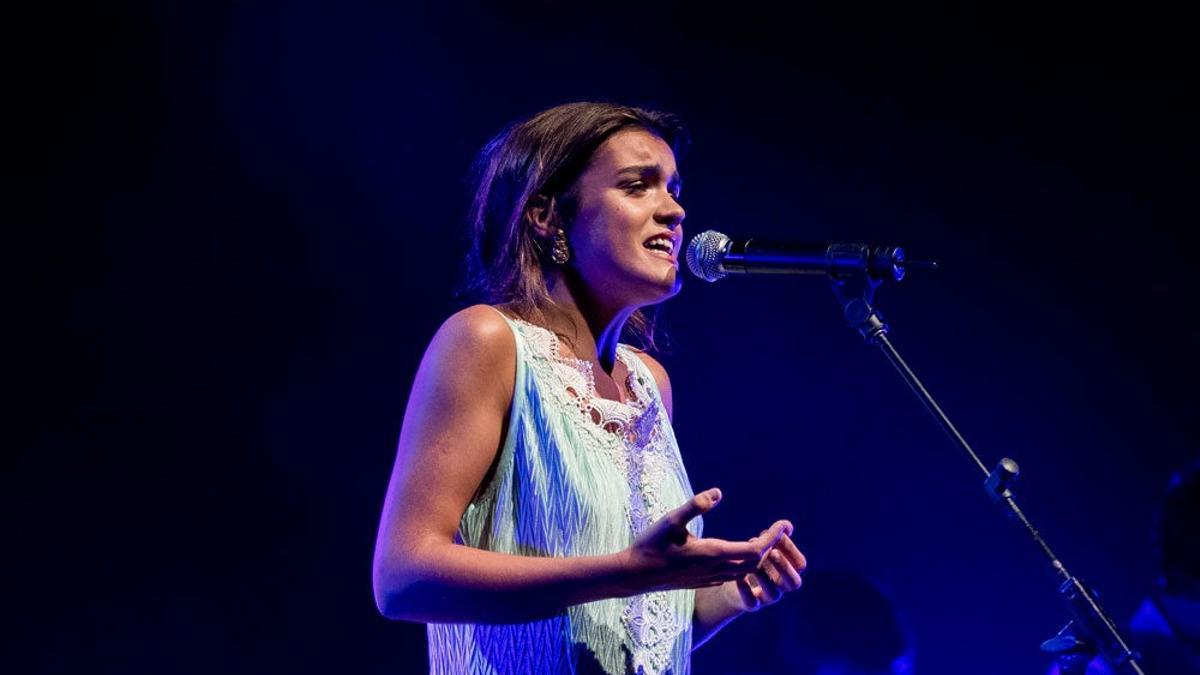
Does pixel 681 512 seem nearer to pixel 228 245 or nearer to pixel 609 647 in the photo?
pixel 609 647

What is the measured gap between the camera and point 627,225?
6.76 feet

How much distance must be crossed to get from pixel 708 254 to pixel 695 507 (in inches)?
34.7

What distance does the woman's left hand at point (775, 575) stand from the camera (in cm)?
160

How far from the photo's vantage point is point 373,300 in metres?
3.41

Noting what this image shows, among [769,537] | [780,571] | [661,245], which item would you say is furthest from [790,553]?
[661,245]

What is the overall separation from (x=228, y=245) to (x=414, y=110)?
802 mm

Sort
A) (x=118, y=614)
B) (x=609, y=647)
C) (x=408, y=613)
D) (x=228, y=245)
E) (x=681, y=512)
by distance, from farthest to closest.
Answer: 1. (x=228, y=245)
2. (x=118, y=614)
3. (x=609, y=647)
4. (x=408, y=613)
5. (x=681, y=512)

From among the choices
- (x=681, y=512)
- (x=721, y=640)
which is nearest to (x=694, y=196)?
(x=721, y=640)

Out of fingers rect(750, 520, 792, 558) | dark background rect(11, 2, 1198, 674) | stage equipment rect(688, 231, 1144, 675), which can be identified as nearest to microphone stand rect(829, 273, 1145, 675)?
stage equipment rect(688, 231, 1144, 675)

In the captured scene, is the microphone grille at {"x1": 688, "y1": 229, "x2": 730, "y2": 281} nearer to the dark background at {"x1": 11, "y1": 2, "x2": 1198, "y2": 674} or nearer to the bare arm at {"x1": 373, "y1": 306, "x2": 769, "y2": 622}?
the bare arm at {"x1": 373, "y1": 306, "x2": 769, "y2": 622}

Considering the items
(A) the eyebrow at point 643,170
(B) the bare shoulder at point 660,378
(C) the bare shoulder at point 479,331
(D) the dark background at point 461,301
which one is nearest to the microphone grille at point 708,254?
(A) the eyebrow at point 643,170

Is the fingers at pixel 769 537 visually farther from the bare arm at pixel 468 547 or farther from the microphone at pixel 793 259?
the microphone at pixel 793 259

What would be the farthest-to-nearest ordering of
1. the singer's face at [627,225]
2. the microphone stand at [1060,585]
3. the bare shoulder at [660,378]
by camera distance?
the bare shoulder at [660,378]
the singer's face at [627,225]
the microphone stand at [1060,585]

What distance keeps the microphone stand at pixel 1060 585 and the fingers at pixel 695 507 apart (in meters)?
0.76
